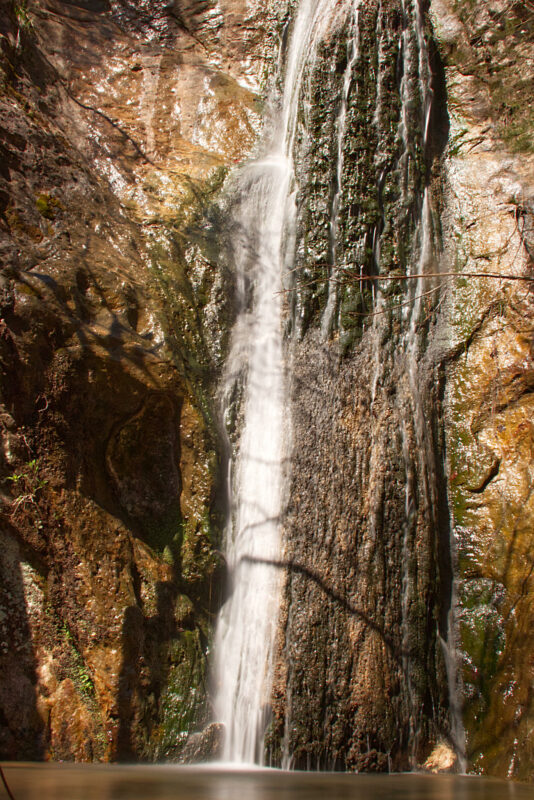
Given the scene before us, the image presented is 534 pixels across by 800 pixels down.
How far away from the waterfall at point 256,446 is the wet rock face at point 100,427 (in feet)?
0.57

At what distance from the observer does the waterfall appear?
421 centimetres

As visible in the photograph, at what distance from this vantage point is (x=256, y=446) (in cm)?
499

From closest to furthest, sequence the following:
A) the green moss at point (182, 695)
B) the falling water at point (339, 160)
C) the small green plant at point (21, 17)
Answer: the green moss at point (182, 695) → the falling water at point (339, 160) → the small green plant at point (21, 17)

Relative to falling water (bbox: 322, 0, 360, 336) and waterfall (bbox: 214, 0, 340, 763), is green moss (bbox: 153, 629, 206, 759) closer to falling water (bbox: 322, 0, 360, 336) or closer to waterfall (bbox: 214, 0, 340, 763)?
waterfall (bbox: 214, 0, 340, 763)

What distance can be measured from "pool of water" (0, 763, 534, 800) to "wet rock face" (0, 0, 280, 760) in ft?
1.60

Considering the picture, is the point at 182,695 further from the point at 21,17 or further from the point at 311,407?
the point at 21,17

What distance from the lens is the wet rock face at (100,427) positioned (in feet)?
12.4

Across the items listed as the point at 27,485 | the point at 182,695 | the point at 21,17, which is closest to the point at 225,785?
the point at 182,695

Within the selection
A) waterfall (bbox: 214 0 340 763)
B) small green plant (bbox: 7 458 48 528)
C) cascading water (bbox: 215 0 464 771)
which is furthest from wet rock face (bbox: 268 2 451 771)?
small green plant (bbox: 7 458 48 528)

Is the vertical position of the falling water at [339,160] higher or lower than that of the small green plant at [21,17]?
lower

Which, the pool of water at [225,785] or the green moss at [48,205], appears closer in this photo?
the pool of water at [225,785]

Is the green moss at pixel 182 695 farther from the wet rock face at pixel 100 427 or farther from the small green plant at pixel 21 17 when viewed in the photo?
the small green plant at pixel 21 17

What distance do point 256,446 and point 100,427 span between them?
127 cm

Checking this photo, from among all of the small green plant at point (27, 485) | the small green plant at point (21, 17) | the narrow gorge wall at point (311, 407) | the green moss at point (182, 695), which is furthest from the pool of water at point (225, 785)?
the small green plant at point (21, 17)
